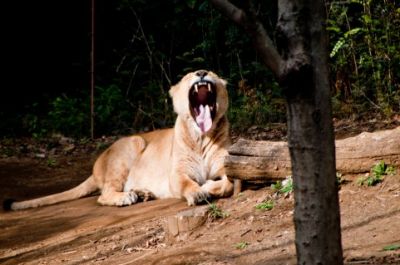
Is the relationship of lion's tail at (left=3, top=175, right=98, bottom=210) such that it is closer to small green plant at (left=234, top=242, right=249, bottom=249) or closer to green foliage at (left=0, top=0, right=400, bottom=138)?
green foliage at (left=0, top=0, right=400, bottom=138)

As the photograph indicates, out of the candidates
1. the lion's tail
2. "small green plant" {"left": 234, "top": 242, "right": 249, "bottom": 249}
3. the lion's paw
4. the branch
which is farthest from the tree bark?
→ the lion's tail

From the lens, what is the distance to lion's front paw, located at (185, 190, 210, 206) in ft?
18.8

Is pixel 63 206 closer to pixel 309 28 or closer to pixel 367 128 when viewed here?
pixel 367 128

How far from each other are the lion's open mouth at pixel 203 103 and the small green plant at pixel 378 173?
2290 millimetres

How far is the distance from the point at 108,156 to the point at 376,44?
414cm

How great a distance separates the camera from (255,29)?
200 cm

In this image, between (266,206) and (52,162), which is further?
(52,162)

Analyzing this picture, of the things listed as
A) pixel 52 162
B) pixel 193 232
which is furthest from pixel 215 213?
pixel 52 162

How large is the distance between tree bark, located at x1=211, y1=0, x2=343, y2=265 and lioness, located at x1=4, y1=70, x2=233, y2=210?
3.55 meters

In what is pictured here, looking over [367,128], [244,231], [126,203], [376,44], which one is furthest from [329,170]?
Answer: [376,44]

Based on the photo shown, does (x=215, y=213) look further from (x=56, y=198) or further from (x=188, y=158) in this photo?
(x=56, y=198)

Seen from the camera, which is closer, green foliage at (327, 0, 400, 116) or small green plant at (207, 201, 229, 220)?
small green plant at (207, 201, 229, 220)

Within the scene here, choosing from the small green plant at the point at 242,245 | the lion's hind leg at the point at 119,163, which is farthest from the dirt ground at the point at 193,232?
the lion's hind leg at the point at 119,163

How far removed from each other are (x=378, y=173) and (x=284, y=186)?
79 cm
